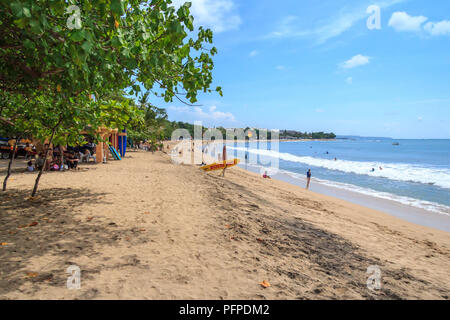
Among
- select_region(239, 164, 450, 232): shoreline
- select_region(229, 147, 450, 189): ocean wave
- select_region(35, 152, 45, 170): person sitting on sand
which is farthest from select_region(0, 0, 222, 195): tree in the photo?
select_region(229, 147, 450, 189): ocean wave

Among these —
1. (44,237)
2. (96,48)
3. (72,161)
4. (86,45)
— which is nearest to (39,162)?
(72,161)

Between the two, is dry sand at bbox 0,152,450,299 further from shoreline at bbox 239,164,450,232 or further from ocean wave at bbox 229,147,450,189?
ocean wave at bbox 229,147,450,189

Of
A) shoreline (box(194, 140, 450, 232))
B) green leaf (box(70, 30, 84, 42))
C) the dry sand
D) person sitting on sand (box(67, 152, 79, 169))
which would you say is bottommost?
shoreline (box(194, 140, 450, 232))

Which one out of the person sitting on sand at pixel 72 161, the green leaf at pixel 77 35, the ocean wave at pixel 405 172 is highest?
the green leaf at pixel 77 35

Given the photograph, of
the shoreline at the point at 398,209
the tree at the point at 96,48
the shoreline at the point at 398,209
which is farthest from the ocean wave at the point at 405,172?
the tree at the point at 96,48

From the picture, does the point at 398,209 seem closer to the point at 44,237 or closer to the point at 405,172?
the point at 44,237

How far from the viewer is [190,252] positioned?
4.37 meters

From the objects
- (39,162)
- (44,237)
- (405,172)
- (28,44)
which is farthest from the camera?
(405,172)

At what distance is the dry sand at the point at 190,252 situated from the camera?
3.34m

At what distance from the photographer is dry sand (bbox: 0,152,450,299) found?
334cm

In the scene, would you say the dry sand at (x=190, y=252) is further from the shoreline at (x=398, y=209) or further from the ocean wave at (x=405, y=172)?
the ocean wave at (x=405, y=172)

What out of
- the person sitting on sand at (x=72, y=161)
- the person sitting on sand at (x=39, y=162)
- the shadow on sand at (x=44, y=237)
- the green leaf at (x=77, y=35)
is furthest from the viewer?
the person sitting on sand at (x=72, y=161)

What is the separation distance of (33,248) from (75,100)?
3.91 metres
